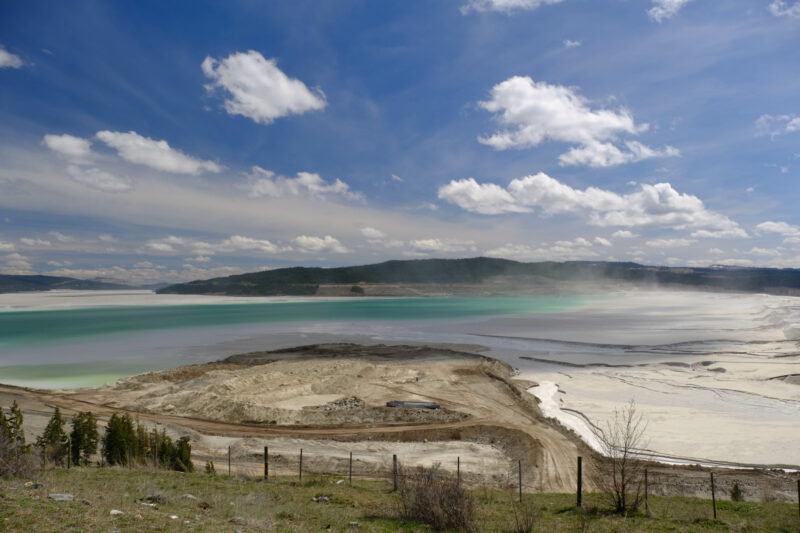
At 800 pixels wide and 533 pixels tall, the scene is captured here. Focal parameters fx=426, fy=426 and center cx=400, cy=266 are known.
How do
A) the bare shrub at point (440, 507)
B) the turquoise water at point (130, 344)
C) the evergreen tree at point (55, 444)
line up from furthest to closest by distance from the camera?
the turquoise water at point (130, 344)
the evergreen tree at point (55, 444)
the bare shrub at point (440, 507)

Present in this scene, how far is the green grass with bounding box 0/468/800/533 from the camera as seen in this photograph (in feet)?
22.3

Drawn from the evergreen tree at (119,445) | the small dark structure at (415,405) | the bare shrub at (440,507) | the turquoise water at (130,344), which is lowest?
the turquoise water at (130,344)

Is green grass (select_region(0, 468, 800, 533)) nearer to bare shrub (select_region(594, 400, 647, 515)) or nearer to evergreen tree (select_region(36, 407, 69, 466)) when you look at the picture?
bare shrub (select_region(594, 400, 647, 515))

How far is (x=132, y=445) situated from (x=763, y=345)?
167 ft

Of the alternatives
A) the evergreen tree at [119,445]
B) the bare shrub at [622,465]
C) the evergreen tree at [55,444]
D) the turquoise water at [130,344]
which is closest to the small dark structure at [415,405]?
the bare shrub at [622,465]

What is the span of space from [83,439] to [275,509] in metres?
9.82

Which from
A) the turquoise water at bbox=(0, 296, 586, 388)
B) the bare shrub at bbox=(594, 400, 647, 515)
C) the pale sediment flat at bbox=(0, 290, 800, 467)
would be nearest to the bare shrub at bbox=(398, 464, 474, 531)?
the bare shrub at bbox=(594, 400, 647, 515)

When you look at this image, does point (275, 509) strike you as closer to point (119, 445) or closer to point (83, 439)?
point (119, 445)

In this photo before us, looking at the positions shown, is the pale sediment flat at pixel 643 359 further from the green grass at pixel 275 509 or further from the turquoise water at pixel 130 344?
the green grass at pixel 275 509

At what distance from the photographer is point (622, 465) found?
10.3m

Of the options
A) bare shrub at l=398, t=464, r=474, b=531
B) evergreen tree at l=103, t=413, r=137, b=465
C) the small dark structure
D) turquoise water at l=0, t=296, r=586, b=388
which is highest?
bare shrub at l=398, t=464, r=474, b=531

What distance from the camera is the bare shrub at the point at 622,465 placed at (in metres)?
10.2

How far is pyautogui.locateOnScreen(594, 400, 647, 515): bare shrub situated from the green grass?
0.46m

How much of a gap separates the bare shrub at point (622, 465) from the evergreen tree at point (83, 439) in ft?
53.0
